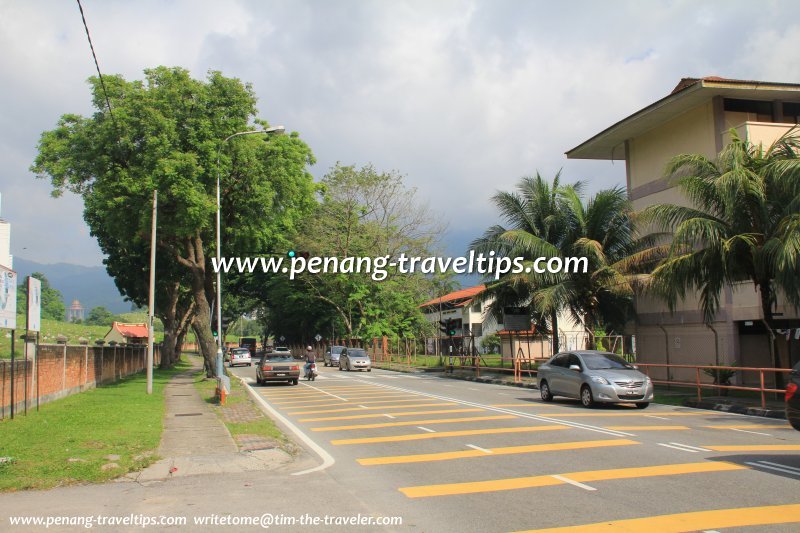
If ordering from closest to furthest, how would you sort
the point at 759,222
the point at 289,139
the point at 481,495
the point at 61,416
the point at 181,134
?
the point at 481,495 → the point at 61,416 → the point at 759,222 → the point at 181,134 → the point at 289,139

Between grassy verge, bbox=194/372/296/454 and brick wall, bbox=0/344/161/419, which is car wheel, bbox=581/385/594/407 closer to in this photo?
grassy verge, bbox=194/372/296/454

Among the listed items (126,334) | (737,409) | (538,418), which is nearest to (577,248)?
(737,409)

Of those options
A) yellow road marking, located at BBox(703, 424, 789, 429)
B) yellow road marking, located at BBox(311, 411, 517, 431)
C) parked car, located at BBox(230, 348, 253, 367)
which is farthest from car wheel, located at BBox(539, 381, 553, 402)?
parked car, located at BBox(230, 348, 253, 367)

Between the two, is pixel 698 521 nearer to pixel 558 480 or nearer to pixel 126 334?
pixel 558 480

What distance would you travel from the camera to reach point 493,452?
1078 centimetres

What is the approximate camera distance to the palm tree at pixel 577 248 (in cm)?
2633

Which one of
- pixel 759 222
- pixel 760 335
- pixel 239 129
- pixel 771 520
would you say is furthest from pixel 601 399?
pixel 239 129

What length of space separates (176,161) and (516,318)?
16.7m

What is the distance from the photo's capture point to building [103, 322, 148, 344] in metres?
69.1

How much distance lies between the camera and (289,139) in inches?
1235

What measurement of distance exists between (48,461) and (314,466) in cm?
400

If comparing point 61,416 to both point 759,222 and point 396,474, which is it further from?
point 759,222

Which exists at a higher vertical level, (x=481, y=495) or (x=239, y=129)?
(x=239, y=129)

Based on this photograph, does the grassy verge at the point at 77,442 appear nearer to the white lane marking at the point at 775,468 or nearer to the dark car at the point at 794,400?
the white lane marking at the point at 775,468
